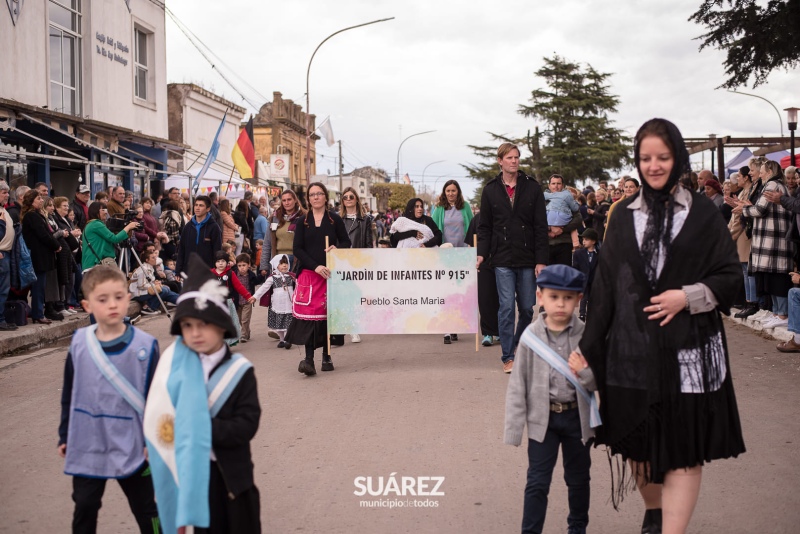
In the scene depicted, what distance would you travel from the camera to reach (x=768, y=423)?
22.6 feet

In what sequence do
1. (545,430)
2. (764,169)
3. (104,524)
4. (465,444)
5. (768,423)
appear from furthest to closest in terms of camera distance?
(764,169) < (768,423) < (465,444) < (104,524) < (545,430)

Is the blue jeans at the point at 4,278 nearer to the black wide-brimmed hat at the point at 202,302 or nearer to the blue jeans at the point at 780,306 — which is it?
the black wide-brimmed hat at the point at 202,302

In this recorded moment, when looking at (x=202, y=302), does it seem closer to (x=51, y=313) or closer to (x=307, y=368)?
(x=307, y=368)

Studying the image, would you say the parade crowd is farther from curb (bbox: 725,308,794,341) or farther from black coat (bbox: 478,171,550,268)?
curb (bbox: 725,308,794,341)

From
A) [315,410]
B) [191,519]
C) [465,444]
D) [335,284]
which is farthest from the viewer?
[335,284]

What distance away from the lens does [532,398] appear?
13.8ft

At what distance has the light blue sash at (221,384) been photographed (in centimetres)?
340

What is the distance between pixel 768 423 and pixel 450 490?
2.97 metres

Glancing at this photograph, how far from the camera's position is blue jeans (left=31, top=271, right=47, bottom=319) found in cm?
1299

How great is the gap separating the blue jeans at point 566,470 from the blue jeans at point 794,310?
638cm

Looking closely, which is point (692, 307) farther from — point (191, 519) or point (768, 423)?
point (768, 423)

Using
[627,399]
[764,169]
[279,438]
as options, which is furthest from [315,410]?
[764,169]

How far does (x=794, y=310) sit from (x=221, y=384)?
8110mm

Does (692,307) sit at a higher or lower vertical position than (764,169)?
lower
